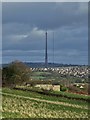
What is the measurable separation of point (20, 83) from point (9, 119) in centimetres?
3708

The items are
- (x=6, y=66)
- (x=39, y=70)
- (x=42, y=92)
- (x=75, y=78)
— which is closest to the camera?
(x=42, y=92)

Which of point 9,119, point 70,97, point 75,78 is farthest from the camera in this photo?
point 75,78

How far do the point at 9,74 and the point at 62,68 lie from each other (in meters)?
22.6

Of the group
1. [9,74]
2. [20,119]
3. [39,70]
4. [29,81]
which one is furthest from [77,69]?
[20,119]

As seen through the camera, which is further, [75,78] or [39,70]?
[39,70]

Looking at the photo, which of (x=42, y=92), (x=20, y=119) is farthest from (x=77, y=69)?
(x=20, y=119)

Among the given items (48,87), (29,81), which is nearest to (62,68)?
(29,81)

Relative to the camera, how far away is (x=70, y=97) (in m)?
37.0

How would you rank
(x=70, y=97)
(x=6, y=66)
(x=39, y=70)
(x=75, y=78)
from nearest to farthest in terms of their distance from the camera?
(x=70, y=97) < (x=6, y=66) < (x=75, y=78) < (x=39, y=70)

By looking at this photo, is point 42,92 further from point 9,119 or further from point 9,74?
point 9,119

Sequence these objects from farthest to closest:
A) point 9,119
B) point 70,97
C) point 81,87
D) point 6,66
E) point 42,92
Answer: point 6,66
point 81,87
point 42,92
point 70,97
point 9,119

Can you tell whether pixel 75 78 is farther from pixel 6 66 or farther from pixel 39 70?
pixel 6 66

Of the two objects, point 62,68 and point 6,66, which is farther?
point 62,68

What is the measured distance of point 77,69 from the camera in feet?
219
